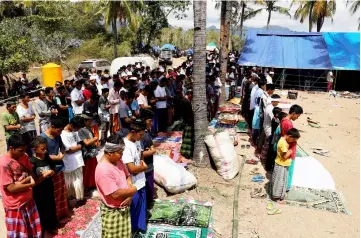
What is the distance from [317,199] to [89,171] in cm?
420

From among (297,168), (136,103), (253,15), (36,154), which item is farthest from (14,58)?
(253,15)

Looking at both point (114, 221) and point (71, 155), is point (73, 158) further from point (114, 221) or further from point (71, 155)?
point (114, 221)

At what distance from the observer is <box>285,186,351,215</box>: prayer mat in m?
5.41

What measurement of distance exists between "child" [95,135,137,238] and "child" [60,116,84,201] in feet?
4.76

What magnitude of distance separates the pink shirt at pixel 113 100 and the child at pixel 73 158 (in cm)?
291

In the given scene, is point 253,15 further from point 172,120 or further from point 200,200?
point 200,200

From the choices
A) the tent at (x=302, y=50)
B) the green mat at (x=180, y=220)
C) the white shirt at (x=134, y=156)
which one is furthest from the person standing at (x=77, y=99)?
the tent at (x=302, y=50)

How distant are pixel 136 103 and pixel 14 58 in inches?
361

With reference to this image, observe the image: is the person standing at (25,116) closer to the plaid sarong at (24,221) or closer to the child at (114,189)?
the plaid sarong at (24,221)

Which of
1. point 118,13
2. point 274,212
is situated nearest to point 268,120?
point 274,212

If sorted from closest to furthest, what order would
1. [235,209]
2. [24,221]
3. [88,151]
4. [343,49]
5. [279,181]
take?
[24,221] < [235,209] < [88,151] < [279,181] < [343,49]

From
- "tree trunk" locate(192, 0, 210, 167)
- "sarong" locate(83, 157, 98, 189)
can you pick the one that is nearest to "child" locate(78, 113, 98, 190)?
"sarong" locate(83, 157, 98, 189)

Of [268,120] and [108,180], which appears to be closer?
[108,180]

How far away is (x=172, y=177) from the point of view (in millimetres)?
5570
